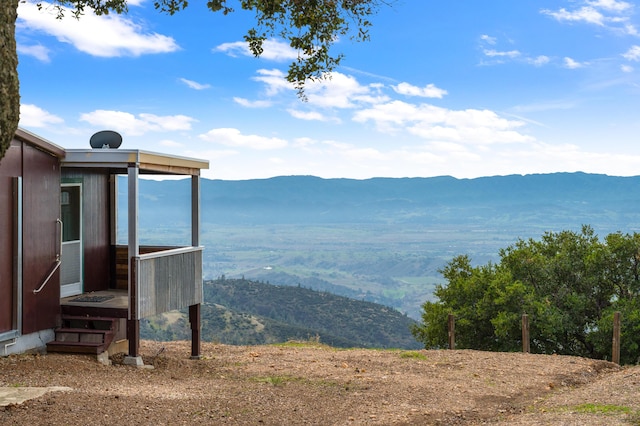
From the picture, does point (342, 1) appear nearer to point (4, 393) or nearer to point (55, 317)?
point (4, 393)

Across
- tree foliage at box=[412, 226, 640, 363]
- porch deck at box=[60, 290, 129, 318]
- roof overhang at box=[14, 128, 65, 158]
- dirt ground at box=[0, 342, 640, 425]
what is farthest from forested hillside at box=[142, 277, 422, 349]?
roof overhang at box=[14, 128, 65, 158]

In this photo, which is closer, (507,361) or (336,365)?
(336,365)

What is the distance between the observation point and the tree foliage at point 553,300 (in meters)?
19.6

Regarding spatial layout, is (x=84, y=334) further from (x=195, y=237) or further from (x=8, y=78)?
(x=8, y=78)

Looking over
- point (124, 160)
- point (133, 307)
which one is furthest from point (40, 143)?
point (133, 307)

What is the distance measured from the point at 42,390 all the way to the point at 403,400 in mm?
4764

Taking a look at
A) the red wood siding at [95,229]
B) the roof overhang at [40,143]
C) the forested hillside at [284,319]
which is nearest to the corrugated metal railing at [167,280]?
the red wood siding at [95,229]

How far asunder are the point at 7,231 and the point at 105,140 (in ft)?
9.75

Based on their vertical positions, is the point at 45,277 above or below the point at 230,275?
above

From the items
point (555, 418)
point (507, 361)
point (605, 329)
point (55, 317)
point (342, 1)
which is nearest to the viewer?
point (555, 418)

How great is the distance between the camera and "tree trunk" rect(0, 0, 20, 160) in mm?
5043

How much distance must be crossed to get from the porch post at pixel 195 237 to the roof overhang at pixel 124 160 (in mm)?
566

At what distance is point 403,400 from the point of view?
9.48 meters

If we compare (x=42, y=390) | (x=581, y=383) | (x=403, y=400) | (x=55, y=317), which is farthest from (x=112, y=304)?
(x=581, y=383)
